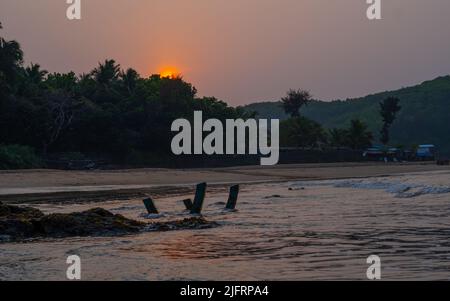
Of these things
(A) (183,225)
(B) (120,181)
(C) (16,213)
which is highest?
(B) (120,181)

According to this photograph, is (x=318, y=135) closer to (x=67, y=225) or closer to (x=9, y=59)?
(x=9, y=59)

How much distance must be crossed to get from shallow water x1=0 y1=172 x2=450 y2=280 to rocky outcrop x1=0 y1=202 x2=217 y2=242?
708 mm

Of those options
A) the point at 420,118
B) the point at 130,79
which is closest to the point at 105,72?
the point at 130,79

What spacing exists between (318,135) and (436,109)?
98.2 m

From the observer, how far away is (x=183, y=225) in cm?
1781

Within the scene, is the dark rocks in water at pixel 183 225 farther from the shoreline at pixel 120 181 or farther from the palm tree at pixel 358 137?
the palm tree at pixel 358 137

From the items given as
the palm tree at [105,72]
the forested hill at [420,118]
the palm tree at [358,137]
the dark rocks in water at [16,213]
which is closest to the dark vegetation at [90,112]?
the palm tree at [105,72]

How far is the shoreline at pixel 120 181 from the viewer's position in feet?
101

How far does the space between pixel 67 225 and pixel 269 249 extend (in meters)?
4.84

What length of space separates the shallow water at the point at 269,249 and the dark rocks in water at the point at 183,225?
1.29ft

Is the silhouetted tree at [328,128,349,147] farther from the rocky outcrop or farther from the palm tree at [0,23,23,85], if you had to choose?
the rocky outcrop

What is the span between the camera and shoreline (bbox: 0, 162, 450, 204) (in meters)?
30.9

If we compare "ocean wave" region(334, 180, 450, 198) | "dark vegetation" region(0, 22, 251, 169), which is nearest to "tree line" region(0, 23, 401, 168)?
"dark vegetation" region(0, 22, 251, 169)
